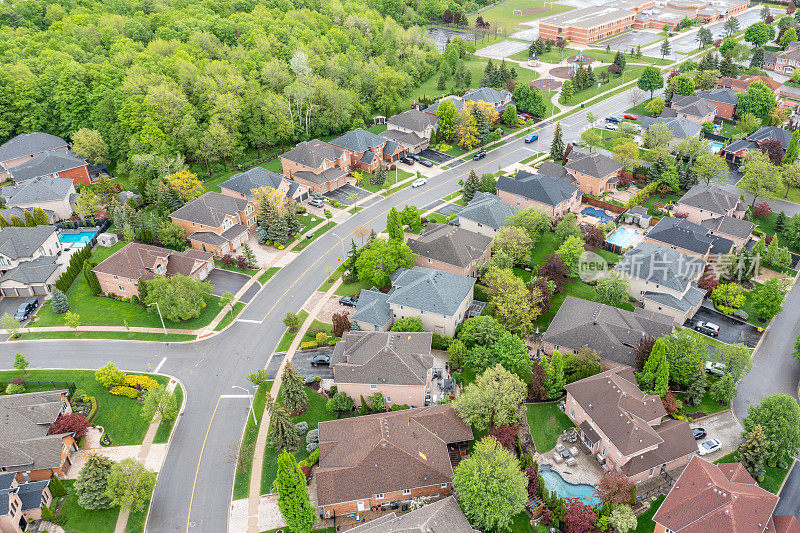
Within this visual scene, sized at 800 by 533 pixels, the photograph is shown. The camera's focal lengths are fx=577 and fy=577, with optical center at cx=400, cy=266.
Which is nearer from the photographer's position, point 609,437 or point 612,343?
point 609,437

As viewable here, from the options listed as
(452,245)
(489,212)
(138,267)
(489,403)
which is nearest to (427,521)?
(489,403)

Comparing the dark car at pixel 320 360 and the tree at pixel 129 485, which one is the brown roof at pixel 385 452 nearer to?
the dark car at pixel 320 360

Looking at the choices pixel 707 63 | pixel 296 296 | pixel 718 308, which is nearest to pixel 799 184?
pixel 718 308

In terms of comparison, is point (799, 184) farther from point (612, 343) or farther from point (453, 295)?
point (453, 295)

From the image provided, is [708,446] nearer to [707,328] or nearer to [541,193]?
[707,328]

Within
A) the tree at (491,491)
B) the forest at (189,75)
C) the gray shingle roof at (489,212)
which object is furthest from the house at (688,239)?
the forest at (189,75)

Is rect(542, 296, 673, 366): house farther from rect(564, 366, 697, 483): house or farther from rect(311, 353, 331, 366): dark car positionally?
rect(311, 353, 331, 366): dark car
